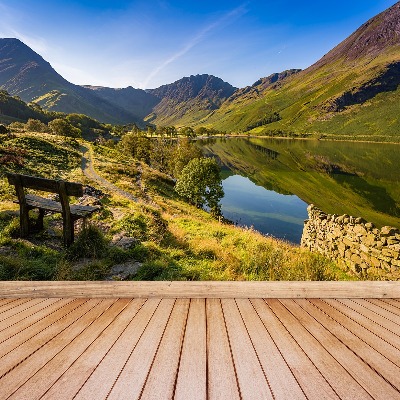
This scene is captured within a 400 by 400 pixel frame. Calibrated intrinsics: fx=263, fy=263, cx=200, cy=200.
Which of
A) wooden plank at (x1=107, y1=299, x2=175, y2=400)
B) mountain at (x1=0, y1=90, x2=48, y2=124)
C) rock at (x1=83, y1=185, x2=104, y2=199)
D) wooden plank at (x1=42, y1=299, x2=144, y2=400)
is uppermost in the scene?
mountain at (x1=0, y1=90, x2=48, y2=124)

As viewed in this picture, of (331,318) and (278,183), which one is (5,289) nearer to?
(331,318)

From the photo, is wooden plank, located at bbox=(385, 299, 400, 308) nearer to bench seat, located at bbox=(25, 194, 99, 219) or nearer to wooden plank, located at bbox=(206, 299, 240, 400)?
wooden plank, located at bbox=(206, 299, 240, 400)

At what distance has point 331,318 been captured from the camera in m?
3.89

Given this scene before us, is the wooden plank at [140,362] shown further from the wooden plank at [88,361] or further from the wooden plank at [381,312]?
the wooden plank at [381,312]

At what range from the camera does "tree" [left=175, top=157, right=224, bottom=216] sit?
36219 mm

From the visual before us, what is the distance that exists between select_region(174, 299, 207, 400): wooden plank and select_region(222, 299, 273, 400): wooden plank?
0.34m

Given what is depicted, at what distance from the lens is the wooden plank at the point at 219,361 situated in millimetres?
2400

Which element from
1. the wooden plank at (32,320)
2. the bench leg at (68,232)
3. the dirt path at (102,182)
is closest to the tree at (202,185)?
the dirt path at (102,182)

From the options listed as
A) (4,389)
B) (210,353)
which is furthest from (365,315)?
(4,389)

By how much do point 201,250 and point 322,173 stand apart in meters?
78.7

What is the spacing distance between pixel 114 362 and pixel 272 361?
171cm

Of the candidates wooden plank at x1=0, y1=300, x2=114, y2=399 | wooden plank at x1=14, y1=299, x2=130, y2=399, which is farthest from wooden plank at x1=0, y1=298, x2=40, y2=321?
wooden plank at x1=14, y1=299, x2=130, y2=399

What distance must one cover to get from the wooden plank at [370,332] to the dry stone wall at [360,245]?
7.52 m

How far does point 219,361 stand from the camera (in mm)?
2867
